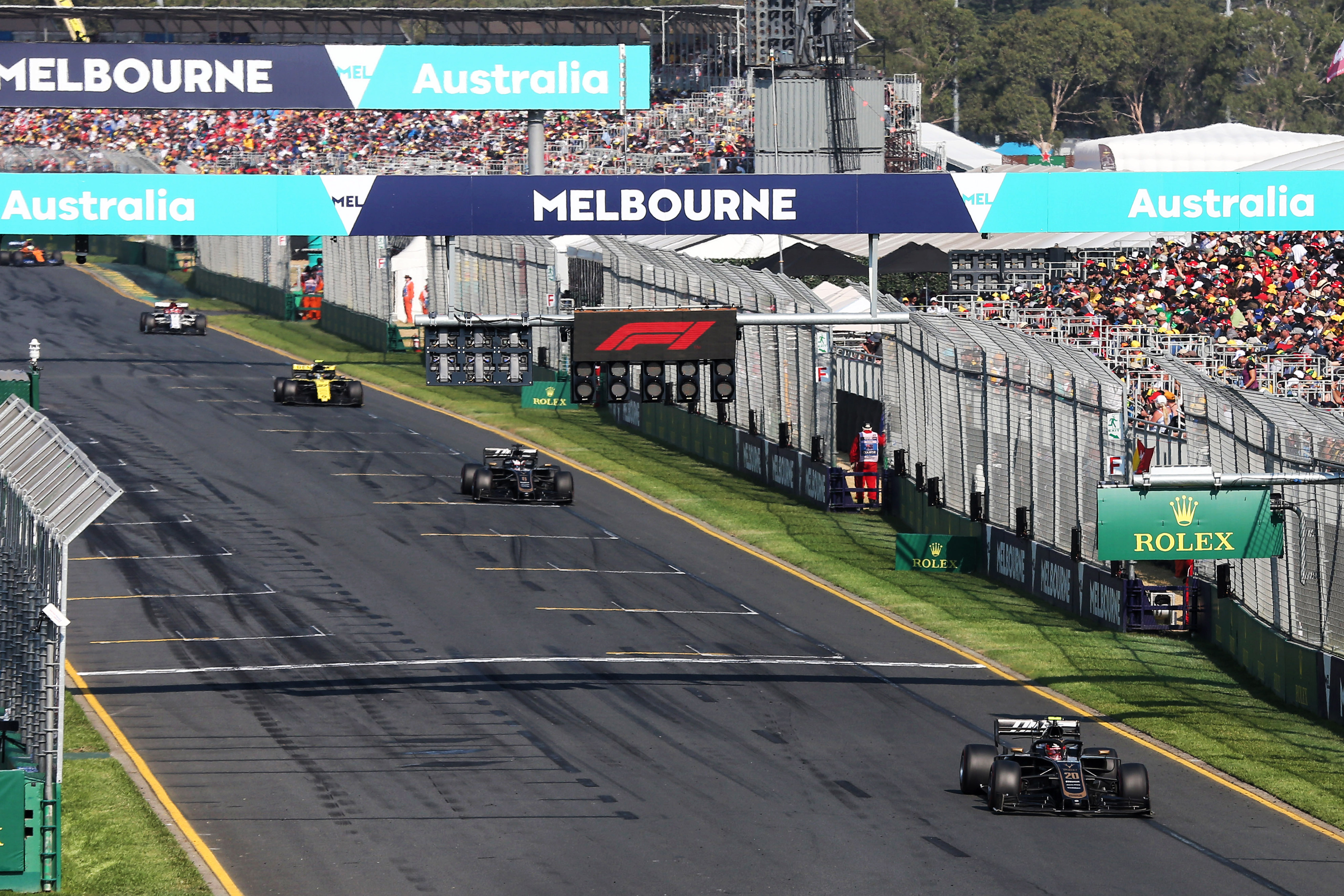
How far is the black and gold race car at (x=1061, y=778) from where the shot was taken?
20781 millimetres

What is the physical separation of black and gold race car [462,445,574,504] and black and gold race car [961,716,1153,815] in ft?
62.8

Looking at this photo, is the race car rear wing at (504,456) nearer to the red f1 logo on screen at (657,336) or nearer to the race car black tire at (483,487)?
the race car black tire at (483,487)

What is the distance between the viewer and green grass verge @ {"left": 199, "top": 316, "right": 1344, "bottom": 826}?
24.1 metres

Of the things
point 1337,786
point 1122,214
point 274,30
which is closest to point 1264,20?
point 274,30

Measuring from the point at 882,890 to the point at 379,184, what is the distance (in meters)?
13.7

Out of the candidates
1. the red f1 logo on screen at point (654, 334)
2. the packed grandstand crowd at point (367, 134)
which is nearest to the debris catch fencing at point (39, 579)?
the red f1 logo on screen at point (654, 334)

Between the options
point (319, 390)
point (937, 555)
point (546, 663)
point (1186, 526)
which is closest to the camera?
point (1186, 526)

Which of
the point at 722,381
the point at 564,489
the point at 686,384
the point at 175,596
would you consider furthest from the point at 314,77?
the point at 722,381

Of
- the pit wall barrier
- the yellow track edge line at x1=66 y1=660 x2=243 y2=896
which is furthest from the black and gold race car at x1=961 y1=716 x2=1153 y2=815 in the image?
the pit wall barrier

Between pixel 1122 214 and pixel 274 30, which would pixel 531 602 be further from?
pixel 274 30

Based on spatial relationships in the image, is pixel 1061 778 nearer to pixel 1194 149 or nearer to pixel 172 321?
pixel 172 321

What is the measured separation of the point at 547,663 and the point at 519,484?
11.7m

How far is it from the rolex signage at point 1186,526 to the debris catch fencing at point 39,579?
439 inches

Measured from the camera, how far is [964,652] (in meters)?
29.8
